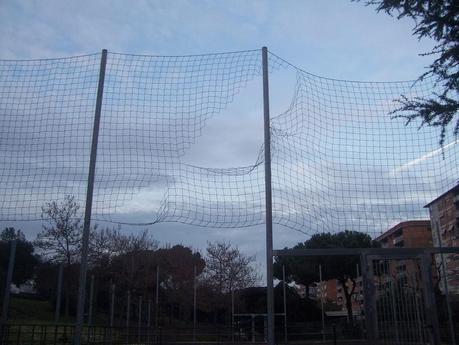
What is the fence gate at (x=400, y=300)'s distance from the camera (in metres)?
5.77

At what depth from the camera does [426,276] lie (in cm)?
590

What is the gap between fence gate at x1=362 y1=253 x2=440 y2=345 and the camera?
18.9 ft

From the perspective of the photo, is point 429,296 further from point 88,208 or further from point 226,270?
point 226,270

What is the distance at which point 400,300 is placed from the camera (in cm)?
619

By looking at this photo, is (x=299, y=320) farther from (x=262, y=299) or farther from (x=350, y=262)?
(x=350, y=262)

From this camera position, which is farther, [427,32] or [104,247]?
[104,247]

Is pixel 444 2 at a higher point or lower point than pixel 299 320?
higher

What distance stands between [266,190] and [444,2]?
3287 millimetres

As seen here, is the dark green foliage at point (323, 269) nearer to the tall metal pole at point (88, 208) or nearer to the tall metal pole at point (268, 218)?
the tall metal pole at point (268, 218)

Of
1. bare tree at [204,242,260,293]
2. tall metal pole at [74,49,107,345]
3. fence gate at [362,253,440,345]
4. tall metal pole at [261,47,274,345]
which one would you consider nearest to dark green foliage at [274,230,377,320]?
bare tree at [204,242,260,293]

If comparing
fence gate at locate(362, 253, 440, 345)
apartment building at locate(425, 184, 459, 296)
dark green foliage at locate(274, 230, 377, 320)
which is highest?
dark green foliage at locate(274, 230, 377, 320)

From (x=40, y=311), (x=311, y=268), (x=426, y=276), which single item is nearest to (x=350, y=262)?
(x=311, y=268)

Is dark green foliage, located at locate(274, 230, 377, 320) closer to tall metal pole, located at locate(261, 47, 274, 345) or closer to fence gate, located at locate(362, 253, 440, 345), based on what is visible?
fence gate, located at locate(362, 253, 440, 345)

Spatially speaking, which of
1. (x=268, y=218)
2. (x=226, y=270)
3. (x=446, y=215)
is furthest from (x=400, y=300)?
(x=226, y=270)
